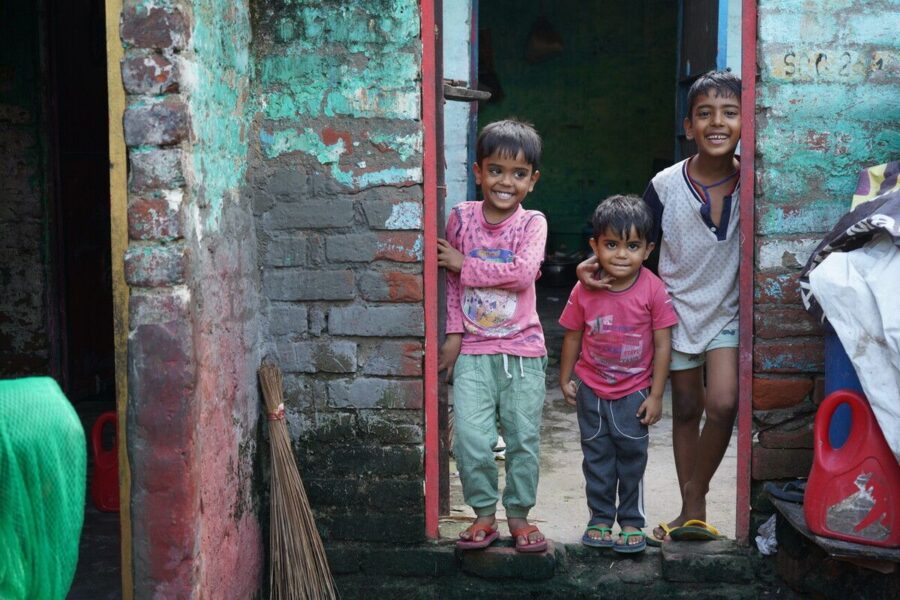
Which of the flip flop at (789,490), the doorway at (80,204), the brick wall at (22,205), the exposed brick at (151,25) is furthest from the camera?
the doorway at (80,204)

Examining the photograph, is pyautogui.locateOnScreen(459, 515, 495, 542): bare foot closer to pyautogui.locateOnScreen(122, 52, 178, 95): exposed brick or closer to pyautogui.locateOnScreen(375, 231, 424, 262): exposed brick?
pyautogui.locateOnScreen(375, 231, 424, 262): exposed brick

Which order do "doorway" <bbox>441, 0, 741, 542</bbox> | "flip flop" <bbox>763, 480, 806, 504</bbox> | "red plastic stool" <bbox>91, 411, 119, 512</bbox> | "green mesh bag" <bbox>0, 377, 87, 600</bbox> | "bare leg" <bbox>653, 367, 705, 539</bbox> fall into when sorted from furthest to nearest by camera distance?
"doorway" <bbox>441, 0, 741, 542</bbox>, "red plastic stool" <bbox>91, 411, 119, 512</bbox>, "bare leg" <bbox>653, 367, 705, 539</bbox>, "flip flop" <bbox>763, 480, 806, 504</bbox>, "green mesh bag" <bbox>0, 377, 87, 600</bbox>

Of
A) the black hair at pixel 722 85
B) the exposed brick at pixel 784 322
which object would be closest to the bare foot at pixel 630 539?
the exposed brick at pixel 784 322

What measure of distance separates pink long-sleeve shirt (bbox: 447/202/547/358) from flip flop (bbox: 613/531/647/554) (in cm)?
69

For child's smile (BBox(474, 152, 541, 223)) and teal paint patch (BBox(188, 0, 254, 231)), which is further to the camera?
child's smile (BBox(474, 152, 541, 223))

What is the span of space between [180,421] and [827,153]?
2212 millimetres

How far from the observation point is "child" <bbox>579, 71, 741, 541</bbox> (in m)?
3.62

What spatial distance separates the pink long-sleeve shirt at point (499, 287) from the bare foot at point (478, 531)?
1.92 feet

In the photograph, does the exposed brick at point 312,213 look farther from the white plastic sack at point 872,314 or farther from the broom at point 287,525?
the white plastic sack at point 872,314

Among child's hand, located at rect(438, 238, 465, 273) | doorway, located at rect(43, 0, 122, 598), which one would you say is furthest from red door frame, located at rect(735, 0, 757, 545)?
doorway, located at rect(43, 0, 122, 598)

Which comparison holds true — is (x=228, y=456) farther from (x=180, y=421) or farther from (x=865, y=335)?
(x=865, y=335)

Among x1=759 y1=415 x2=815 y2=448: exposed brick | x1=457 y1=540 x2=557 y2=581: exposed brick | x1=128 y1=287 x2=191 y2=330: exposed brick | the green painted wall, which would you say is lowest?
x1=457 y1=540 x2=557 y2=581: exposed brick

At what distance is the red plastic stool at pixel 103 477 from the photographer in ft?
14.3

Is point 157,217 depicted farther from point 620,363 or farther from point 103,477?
point 103,477
